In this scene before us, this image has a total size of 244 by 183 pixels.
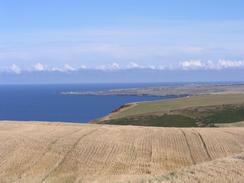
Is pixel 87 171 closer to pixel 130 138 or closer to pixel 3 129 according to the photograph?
pixel 130 138

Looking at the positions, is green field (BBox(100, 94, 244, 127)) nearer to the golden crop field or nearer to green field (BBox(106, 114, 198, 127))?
green field (BBox(106, 114, 198, 127))

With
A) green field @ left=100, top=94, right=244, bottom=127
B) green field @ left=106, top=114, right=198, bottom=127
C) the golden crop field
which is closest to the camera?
the golden crop field

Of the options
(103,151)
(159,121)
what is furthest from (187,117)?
(103,151)

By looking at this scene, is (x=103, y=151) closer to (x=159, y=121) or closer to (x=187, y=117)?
(x=159, y=121)

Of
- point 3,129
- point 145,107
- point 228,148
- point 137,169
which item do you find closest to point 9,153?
point 137,169

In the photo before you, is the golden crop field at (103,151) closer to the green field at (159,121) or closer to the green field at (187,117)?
the green field at (159,121)

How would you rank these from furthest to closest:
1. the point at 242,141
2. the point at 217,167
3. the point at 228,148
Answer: the point at 242,141 < the point at 228,148 < the point at 217,167

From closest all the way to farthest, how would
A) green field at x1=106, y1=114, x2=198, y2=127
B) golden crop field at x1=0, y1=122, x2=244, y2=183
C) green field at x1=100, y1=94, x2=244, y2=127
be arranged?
golden crop field at x1=0, y1=122, x2=244, y2=183 < green field at x1=106, y1=114, x2=198, y2=127 < green field at x1=100, y1=94, x2=244, y2=127

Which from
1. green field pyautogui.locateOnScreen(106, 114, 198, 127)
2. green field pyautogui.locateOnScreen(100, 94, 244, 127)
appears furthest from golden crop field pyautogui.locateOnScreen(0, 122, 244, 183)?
green field pyautogui.locateOnScreen(100, 94, 244, 127)

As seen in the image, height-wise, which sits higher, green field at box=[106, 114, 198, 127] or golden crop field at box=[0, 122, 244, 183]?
golden crop field at box=[0, 122, 244, 183]
